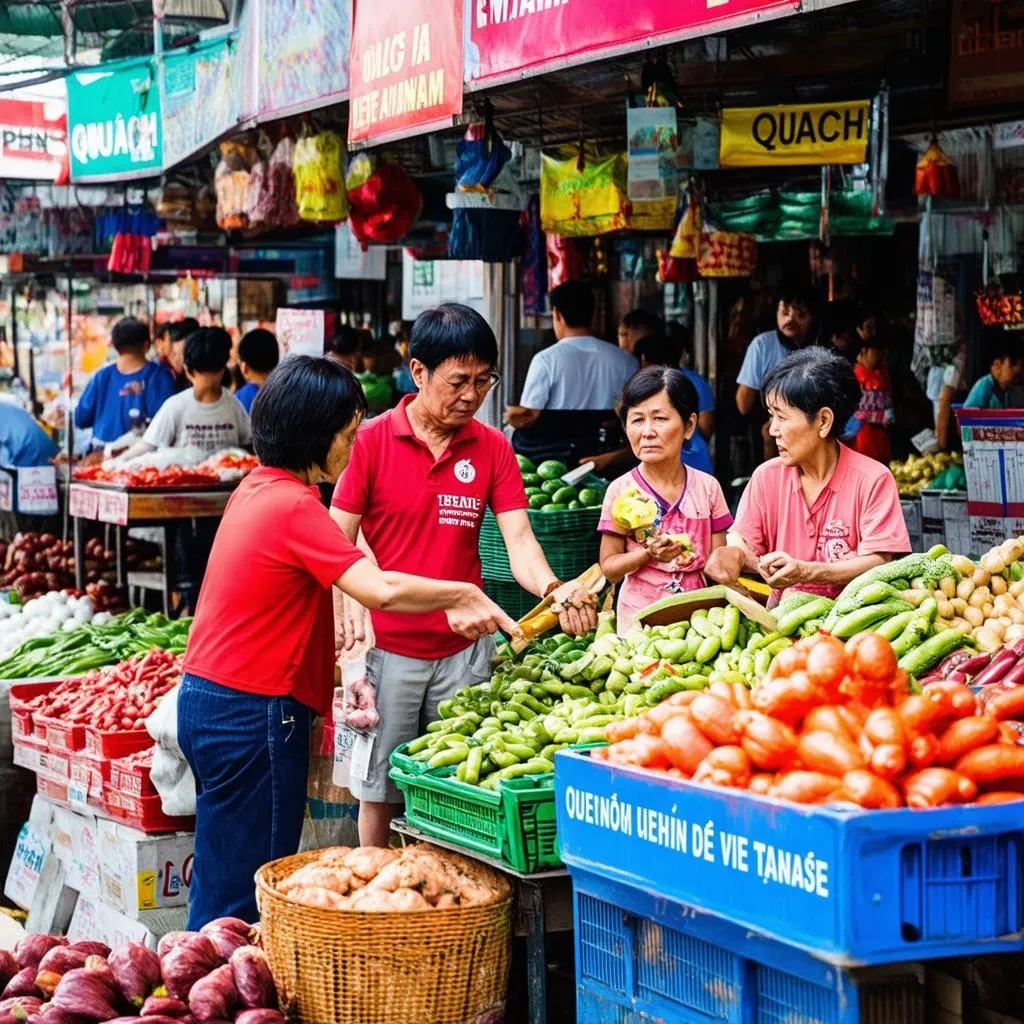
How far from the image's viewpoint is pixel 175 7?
10.2 meters

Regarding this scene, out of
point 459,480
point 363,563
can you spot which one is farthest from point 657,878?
point 459,480

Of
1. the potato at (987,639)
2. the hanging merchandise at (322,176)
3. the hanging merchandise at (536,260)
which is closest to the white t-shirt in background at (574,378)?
the hanging merchandise at (536,260)

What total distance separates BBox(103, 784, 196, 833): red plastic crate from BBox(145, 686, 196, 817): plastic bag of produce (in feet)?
0.52

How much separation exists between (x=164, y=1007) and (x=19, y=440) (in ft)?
30.6

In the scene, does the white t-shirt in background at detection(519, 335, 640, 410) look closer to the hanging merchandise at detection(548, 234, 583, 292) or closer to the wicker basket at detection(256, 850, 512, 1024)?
the hanging merchandise at detection(548, 234, 583, 292)

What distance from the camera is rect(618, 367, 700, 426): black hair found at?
6109mm

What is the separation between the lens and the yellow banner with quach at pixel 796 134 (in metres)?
7.87

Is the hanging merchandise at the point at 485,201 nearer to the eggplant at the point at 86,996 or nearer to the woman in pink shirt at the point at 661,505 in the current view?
the woman in pink shirt at the point at 661,505

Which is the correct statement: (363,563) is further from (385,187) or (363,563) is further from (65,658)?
(385,187)

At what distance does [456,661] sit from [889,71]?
15.4 feet

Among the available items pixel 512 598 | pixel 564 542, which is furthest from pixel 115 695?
pixel 564 542

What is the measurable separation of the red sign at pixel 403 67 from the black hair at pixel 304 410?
2776 mm

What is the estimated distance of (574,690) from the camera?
17.4 feet

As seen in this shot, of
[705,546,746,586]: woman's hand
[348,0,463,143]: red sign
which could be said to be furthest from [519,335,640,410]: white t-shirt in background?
[705,546,746,586]: woman's hand
